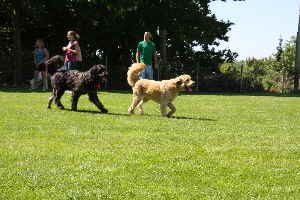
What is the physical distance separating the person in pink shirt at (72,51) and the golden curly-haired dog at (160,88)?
2.60m

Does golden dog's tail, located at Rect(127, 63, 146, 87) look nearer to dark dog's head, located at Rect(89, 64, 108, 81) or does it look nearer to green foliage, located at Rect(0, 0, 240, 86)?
dark dog's head, located at Rect(89, 64, 108, 81)

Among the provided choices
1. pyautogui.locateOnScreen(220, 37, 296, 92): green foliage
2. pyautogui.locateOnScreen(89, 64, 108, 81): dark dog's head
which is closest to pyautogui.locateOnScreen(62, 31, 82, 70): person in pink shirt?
pyautogui.locateOnScreen(89, 64, 108, 81): dark dog's head

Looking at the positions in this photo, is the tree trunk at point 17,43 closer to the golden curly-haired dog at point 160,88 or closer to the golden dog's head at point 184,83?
the golden curly-haired dog at point 160,88

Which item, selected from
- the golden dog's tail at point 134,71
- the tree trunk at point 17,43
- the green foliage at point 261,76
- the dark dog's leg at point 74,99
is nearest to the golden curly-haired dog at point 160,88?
the golden dog's tail at point 134,71

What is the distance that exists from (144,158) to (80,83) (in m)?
5.47

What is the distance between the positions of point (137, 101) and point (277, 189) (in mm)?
6574

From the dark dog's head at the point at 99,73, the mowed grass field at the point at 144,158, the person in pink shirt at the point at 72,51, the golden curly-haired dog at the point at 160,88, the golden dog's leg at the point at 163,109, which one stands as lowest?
the mowed grass field at the point at 144,158

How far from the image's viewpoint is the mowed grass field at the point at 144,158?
4.93 metres

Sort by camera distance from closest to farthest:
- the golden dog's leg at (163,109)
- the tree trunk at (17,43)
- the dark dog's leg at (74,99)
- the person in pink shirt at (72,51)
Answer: the golden dog's leg at (163,109) < the dark dog's leg at (74,99) < the person in pink shirt at (72,51) < the tree trunk at (17,43)

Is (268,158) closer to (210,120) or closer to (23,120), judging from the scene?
(210,120)

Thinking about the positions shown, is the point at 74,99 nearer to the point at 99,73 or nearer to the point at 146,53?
the point at 99,73

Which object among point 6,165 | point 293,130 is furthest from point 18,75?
point 6,165

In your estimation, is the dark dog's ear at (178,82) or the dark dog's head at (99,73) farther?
the dark dog's head at (99,73)

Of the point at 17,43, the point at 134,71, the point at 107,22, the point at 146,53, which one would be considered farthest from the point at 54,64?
the point at 17,43
